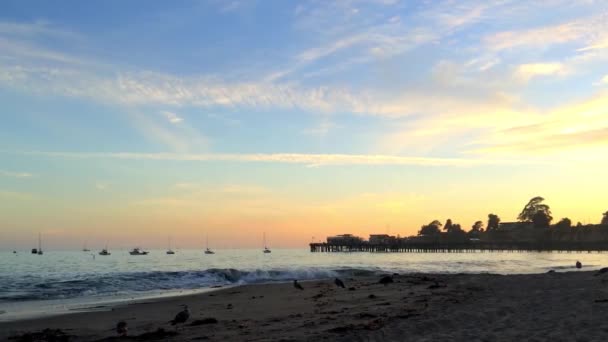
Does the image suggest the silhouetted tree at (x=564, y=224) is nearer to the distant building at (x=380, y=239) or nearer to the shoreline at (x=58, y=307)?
the distant building at (x=380, y=239)

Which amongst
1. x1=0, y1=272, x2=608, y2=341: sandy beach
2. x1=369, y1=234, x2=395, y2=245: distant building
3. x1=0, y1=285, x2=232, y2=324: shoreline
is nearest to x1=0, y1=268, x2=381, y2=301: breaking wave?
x1=0, y1=285, x2=232, y2=324: shoreline

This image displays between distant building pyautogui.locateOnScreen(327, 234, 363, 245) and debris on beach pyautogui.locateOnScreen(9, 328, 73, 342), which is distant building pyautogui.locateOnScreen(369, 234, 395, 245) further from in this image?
debris on beach pyautogui.locateOnScreen(9, 328, 73, 342)

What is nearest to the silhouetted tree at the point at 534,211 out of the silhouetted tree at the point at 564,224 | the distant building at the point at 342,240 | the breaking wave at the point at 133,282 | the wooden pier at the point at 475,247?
the silhouetted tree at the point at 564,224

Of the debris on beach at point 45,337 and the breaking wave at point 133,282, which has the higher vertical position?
the debris on beach at point 45,337

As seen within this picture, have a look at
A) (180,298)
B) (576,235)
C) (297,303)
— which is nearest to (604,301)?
(297,303)

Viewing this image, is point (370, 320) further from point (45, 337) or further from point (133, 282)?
point (133, 282)

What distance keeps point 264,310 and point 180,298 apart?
7.19m

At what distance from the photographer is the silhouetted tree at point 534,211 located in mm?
170075

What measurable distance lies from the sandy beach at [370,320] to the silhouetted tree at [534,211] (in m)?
168

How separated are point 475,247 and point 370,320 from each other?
13530cm

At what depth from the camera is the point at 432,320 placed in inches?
435

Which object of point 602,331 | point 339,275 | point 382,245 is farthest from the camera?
point 382,245

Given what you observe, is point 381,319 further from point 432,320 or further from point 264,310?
point 264,310

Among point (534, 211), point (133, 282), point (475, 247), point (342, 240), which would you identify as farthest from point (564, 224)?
point (133, 282)
